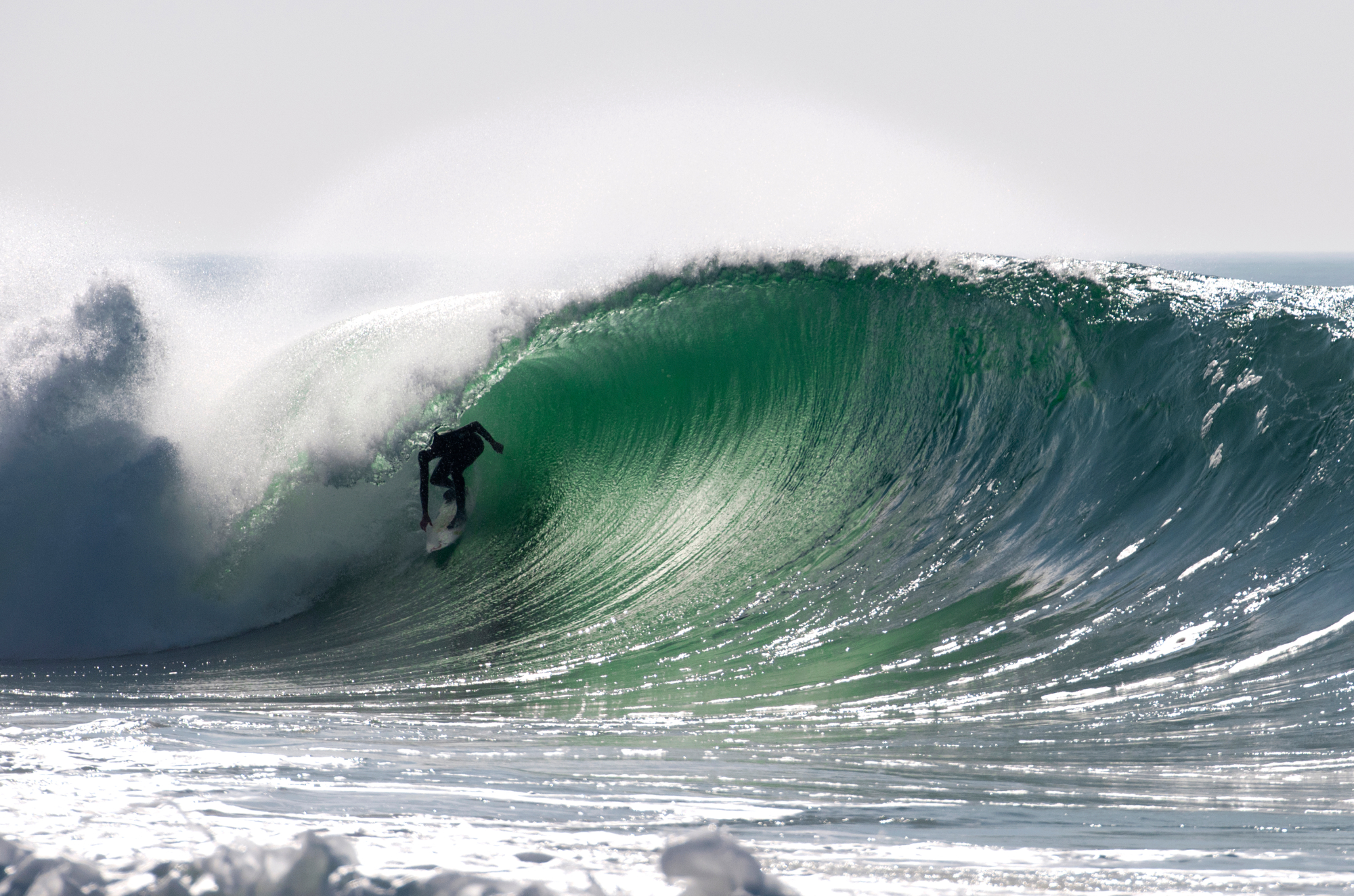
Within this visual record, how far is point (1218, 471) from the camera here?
562cm

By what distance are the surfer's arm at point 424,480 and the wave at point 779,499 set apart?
252 millimetres

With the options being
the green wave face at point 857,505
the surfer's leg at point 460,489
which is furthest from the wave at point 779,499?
the surfer's leg at point 460,489

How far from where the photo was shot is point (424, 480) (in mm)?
7164

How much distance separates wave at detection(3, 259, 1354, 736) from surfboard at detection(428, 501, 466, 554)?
0.34 ft

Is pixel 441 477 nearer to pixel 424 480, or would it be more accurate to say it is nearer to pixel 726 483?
pixel 424 480

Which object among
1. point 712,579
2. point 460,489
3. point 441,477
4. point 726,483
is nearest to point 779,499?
point 726,483

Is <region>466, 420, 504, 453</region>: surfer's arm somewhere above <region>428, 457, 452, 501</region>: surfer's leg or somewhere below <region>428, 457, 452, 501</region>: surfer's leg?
above

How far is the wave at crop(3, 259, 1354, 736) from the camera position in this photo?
187 inches

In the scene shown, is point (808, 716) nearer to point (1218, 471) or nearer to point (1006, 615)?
point (1006, 615)

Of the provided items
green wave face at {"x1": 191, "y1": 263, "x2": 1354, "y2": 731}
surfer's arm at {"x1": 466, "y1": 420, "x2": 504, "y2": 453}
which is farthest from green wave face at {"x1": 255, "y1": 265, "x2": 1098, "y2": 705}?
surfer's arm at {"x1": 466, "y1": 420, "x2": 504, "y2": 453}

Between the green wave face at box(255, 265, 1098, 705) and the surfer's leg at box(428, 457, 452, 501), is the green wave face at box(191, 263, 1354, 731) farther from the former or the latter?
the surfer's leg at box(428, 457, 452, 501)

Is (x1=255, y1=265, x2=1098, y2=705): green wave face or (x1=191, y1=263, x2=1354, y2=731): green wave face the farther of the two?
(x1=255, y1=265, x2=1098, y2=705): green wave face

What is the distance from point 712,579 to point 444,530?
2340 millimetres

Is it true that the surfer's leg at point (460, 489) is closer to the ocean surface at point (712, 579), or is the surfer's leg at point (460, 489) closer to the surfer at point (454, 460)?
the surfer at point (454, 460)
